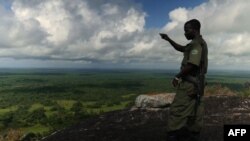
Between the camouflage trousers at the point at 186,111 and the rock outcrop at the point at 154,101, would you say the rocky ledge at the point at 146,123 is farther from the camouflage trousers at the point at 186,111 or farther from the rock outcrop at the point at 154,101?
the camouflage trousers at the point at 186,111

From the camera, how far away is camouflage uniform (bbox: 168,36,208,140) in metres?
7.56

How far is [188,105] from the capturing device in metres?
7.59

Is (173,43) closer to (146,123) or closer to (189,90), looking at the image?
(189,90)

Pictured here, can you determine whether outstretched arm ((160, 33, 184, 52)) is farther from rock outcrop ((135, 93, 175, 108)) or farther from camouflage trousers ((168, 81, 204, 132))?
rock outcrop ((135, 93, 175, 108))

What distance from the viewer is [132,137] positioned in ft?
32.6

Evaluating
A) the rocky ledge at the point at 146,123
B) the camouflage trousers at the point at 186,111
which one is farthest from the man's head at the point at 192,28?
the rocky ledge at the point at 146,123

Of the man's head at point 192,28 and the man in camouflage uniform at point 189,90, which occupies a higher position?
the man's head at point 192,28

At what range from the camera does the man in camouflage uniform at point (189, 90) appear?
756cm

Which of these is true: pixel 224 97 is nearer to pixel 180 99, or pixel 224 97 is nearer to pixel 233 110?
pixel 233 110

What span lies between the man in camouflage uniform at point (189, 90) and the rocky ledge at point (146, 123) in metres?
1.94

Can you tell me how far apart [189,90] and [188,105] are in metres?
0.29

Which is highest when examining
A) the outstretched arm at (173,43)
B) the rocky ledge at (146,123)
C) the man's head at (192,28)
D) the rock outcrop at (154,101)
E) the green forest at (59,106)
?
the man's head at (192,28)

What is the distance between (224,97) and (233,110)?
1373mm

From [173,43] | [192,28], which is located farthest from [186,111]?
[192,28]
